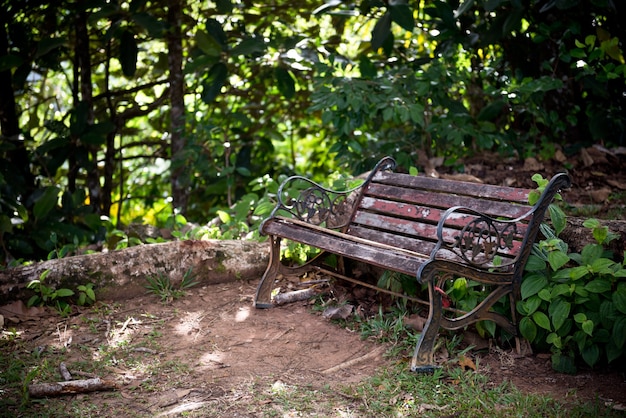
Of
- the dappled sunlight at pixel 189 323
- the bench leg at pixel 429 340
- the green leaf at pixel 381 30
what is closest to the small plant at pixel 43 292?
the dappled sunlight at pixel 189 323

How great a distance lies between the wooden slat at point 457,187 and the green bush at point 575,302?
0.78 feet

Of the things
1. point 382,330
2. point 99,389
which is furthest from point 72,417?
point 382,330

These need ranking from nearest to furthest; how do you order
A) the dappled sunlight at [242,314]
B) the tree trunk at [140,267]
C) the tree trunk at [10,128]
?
the dappled sunlight at [242,314] < the tree trunk at [140,267] < the tree trunk at [10,128]

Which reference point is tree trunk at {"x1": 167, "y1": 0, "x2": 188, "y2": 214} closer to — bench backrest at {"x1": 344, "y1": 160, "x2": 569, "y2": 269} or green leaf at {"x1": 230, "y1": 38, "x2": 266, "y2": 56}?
green leaf at {"x1": 230, "y1": 38, "x2": 266, "y2": 56}

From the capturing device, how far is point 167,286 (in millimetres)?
4254

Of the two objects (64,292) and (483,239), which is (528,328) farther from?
(64,292)

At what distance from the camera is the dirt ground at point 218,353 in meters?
3.02

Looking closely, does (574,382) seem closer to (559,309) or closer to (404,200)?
(559,309)

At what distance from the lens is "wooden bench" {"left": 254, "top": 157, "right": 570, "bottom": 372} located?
123 inches

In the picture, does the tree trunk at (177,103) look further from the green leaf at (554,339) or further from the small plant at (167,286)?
the green leaf at (554,339)

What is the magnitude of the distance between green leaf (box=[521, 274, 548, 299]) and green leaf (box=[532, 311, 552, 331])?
10 centimetres

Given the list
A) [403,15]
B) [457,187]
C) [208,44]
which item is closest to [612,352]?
[457,187]

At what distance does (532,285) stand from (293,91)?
3.08 metres

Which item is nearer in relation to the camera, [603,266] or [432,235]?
[603,266]
